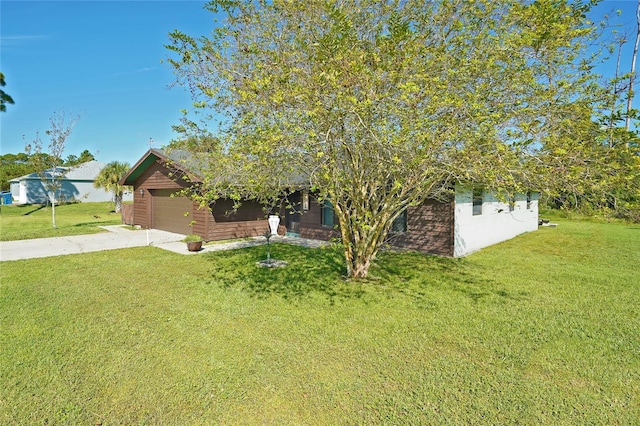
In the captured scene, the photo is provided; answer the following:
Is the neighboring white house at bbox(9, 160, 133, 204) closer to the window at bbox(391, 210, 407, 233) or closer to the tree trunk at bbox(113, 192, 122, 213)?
the tree trunk at bbox(113, 192, 122, 213)

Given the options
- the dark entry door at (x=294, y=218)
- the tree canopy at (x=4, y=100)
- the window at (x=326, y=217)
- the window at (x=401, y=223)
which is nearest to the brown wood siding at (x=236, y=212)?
the dark entry door at (x=294, y=218)

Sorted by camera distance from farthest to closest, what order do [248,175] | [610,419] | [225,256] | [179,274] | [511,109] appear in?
[225,256]
[179,274]
[248,175]
[511,109]
[610,419]

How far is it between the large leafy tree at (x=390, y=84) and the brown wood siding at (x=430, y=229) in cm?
490

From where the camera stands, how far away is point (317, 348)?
4.13 metres

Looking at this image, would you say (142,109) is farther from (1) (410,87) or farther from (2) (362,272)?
(1) (410,87)

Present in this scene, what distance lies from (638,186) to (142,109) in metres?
12.7

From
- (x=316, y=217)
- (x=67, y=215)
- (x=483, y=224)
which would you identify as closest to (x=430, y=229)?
(x=483, y=224)

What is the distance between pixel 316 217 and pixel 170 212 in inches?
270

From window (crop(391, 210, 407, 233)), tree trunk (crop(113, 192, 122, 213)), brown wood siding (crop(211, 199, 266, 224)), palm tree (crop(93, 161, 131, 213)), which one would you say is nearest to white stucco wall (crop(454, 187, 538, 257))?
window (crop(391, 210, 407, 233))

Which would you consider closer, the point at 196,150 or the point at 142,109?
the point at 196,150

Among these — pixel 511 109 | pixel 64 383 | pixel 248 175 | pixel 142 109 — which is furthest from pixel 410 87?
pixel 142 109

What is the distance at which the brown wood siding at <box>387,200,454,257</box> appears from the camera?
1032 centimetres

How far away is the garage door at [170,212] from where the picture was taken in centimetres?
1419

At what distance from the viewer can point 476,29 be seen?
536 cm
